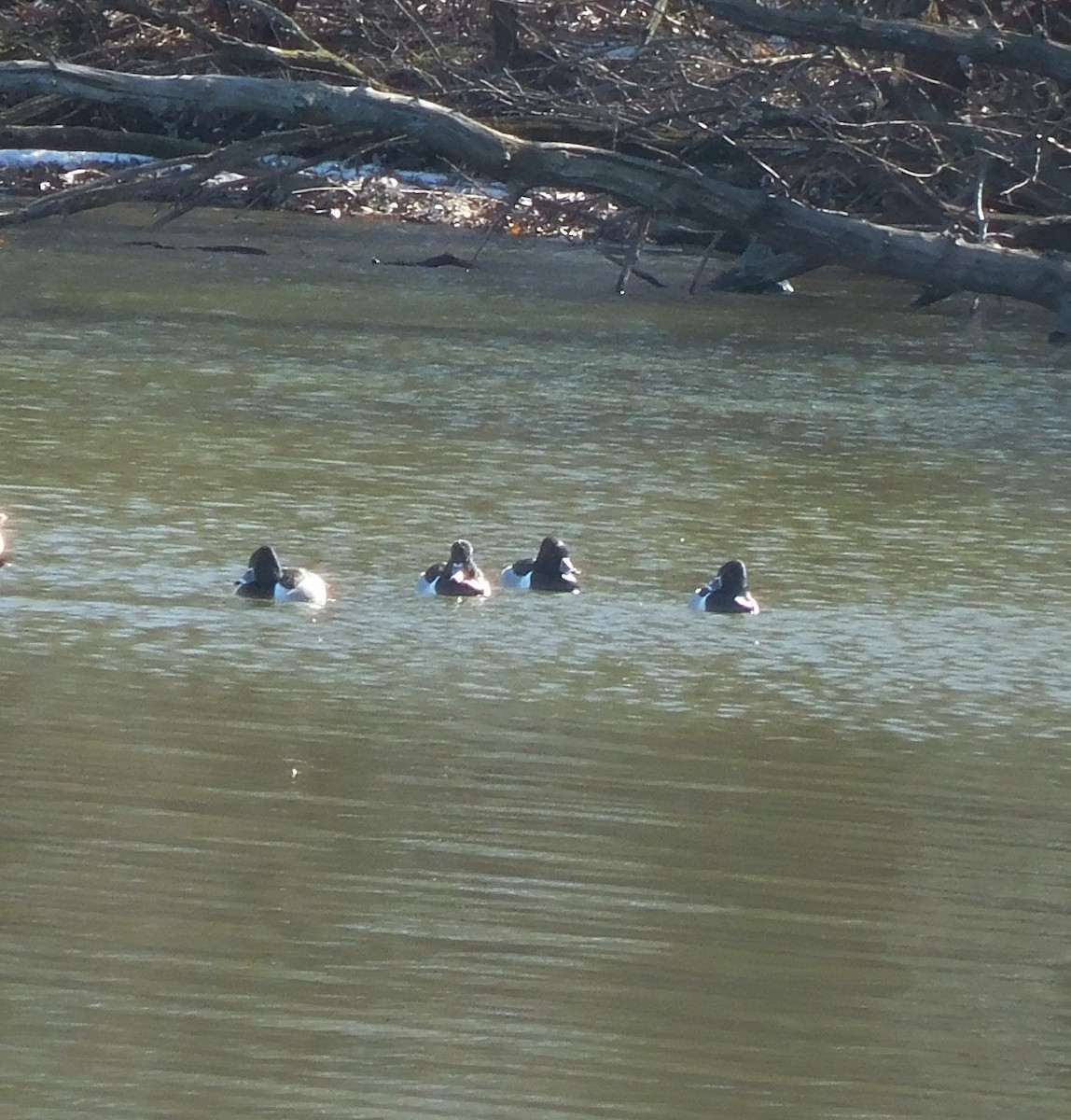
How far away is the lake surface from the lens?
5246 mm

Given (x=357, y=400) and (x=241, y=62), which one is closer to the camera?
(x=357, y=400)

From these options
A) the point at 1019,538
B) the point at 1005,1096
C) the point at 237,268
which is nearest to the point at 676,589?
the point at 1019,538

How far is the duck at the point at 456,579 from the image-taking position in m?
9.45

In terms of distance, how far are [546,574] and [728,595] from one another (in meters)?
0.74

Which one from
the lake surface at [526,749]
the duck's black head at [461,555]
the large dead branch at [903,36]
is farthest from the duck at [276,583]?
the large dead branch at [903,36]

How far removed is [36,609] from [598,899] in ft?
11.6

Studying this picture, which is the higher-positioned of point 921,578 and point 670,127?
point 670,127

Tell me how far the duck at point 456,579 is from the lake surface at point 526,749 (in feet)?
0.31

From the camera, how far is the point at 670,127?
A: 19328mm

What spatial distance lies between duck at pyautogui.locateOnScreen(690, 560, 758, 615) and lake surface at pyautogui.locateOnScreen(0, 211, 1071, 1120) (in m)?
0.10

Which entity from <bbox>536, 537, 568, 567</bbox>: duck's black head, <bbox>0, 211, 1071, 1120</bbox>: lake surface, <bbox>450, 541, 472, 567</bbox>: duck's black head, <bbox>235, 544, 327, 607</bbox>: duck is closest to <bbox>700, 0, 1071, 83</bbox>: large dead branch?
<bbox>0, 211, 1071, 1120</bbox>: lake surface

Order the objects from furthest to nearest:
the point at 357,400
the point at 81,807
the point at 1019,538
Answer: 1. the point at 357,400
2. the point at 1019,538
3. the point at 81,807

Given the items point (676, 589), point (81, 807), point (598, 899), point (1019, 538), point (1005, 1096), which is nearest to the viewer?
point (1005, 1096)

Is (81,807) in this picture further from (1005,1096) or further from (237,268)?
(237,268)
